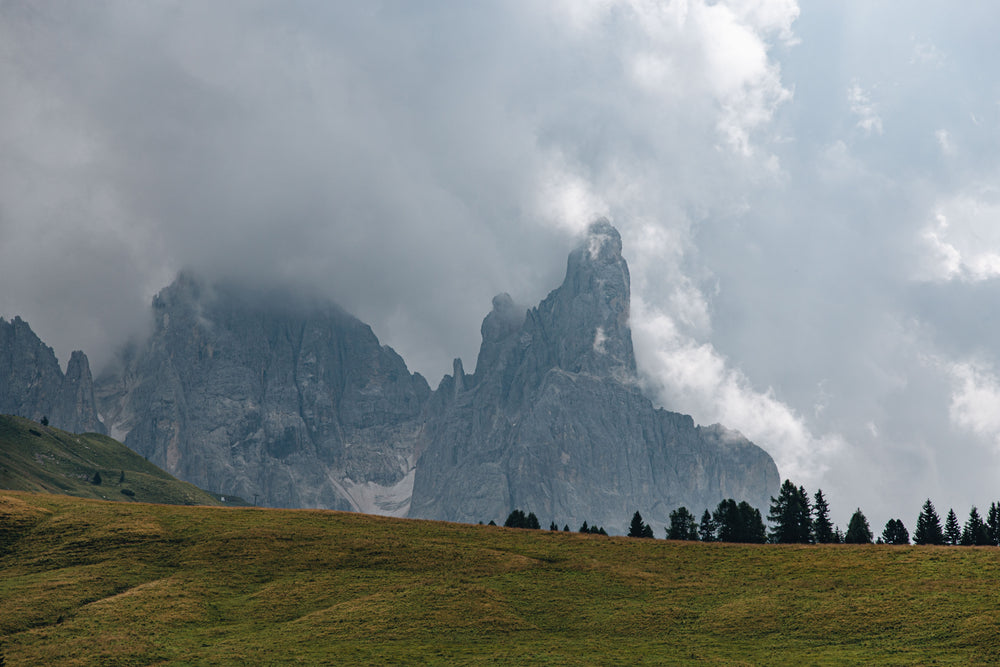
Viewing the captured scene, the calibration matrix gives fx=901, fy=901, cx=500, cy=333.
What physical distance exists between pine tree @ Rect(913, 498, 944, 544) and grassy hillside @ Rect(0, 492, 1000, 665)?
38514mm

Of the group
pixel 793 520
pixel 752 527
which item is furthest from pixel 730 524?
pixel 793 520

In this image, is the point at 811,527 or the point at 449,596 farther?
the point at 811,527

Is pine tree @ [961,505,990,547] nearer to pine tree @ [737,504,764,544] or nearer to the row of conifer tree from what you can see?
the row of conifer tree

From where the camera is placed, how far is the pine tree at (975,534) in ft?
391

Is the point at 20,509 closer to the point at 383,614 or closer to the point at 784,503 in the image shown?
the point at 383,614

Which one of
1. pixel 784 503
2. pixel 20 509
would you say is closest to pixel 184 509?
pixel 20 509

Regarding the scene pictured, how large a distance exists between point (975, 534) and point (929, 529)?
615cm

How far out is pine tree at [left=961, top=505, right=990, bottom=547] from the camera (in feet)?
391

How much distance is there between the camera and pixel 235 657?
65.7 metres

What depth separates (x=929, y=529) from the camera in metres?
125

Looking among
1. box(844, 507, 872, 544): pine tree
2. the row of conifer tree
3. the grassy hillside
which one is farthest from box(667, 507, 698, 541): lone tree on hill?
the grassy hillside

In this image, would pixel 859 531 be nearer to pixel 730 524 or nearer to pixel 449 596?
pixel 730 524

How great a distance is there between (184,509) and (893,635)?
79.7m

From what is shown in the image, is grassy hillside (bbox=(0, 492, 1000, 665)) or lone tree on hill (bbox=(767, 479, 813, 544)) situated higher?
lone tree on hill (bbox=(767, 479, 813, 544))
